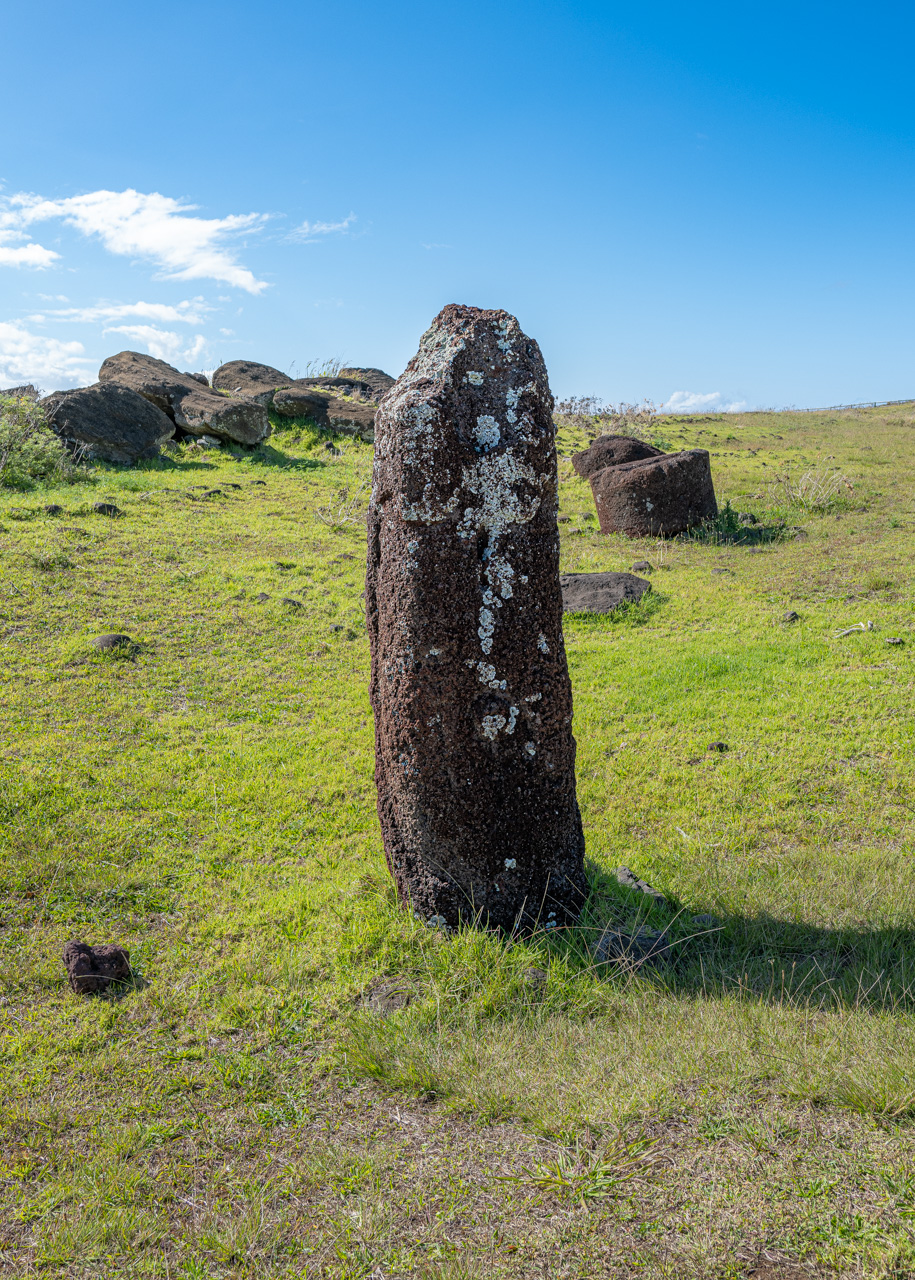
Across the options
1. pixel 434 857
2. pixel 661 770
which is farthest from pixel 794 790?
pixel 434 857

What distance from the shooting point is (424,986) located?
4.20 m

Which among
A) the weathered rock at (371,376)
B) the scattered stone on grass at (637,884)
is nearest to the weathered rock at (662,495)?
the scattered stone on grass at (637,884)

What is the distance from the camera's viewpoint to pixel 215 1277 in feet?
8.95

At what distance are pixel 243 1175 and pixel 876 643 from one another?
8693 mm

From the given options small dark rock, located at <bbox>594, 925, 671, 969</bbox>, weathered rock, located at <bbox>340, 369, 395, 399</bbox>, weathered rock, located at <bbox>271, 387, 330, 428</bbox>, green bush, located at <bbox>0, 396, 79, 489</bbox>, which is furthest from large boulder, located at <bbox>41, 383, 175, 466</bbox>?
small dark rock, located at <bbox>594, 925, 671, 969</bbox>

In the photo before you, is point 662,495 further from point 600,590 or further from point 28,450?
point 28,450

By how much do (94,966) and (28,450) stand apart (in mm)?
13783

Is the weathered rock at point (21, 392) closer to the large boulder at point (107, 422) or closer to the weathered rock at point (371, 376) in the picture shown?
the large boulder at point (107, 422)

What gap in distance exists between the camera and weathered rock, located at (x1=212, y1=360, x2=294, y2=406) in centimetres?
2572

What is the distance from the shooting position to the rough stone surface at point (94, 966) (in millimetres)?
4422

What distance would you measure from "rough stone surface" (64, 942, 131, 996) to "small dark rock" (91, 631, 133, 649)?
5.01 m

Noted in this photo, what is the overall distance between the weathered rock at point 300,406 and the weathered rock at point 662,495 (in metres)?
11.3

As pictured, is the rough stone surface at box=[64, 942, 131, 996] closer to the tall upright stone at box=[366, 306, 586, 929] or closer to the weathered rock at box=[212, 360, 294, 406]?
the tall upright stone at box=[366, 306, 586, 929]

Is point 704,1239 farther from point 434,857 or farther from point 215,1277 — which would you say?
point 434,857
